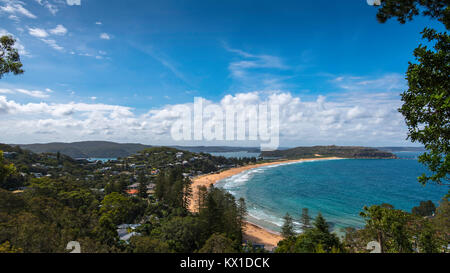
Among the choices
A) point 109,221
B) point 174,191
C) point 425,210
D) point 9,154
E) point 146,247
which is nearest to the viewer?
point 146,247

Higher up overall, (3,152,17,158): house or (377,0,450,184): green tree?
(377,0,450,184): green tree

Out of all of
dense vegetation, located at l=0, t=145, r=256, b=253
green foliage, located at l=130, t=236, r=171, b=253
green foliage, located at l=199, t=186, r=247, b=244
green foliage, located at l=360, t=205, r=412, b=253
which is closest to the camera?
dense vegetation, located at l=0, t=145, r=256, b=253

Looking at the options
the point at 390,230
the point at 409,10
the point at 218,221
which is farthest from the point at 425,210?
the point at 409,10

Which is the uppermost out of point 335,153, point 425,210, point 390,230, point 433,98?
point 433,98

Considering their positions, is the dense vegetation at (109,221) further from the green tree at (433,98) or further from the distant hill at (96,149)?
the distant hill at (96,149)

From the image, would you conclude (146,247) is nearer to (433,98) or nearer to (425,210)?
(433,98)

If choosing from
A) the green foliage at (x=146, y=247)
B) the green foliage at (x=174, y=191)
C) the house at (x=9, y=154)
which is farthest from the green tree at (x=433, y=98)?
the house at (x=9, y=154)

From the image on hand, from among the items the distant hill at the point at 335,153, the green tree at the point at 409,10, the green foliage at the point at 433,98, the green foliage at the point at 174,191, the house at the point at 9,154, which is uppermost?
the green tree at the point at 409,10

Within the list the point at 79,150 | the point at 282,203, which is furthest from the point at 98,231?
the point at 79,150

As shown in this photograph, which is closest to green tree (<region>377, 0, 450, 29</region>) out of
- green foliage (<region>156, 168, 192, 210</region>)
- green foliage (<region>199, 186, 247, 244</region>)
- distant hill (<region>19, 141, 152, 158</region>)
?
green foliage (<region>199, 186, 247, 244</region>)

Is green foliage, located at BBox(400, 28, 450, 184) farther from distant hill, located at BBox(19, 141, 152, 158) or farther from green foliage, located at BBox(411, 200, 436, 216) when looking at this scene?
distant hill, located at BBox(19, 141, 152, 158)
